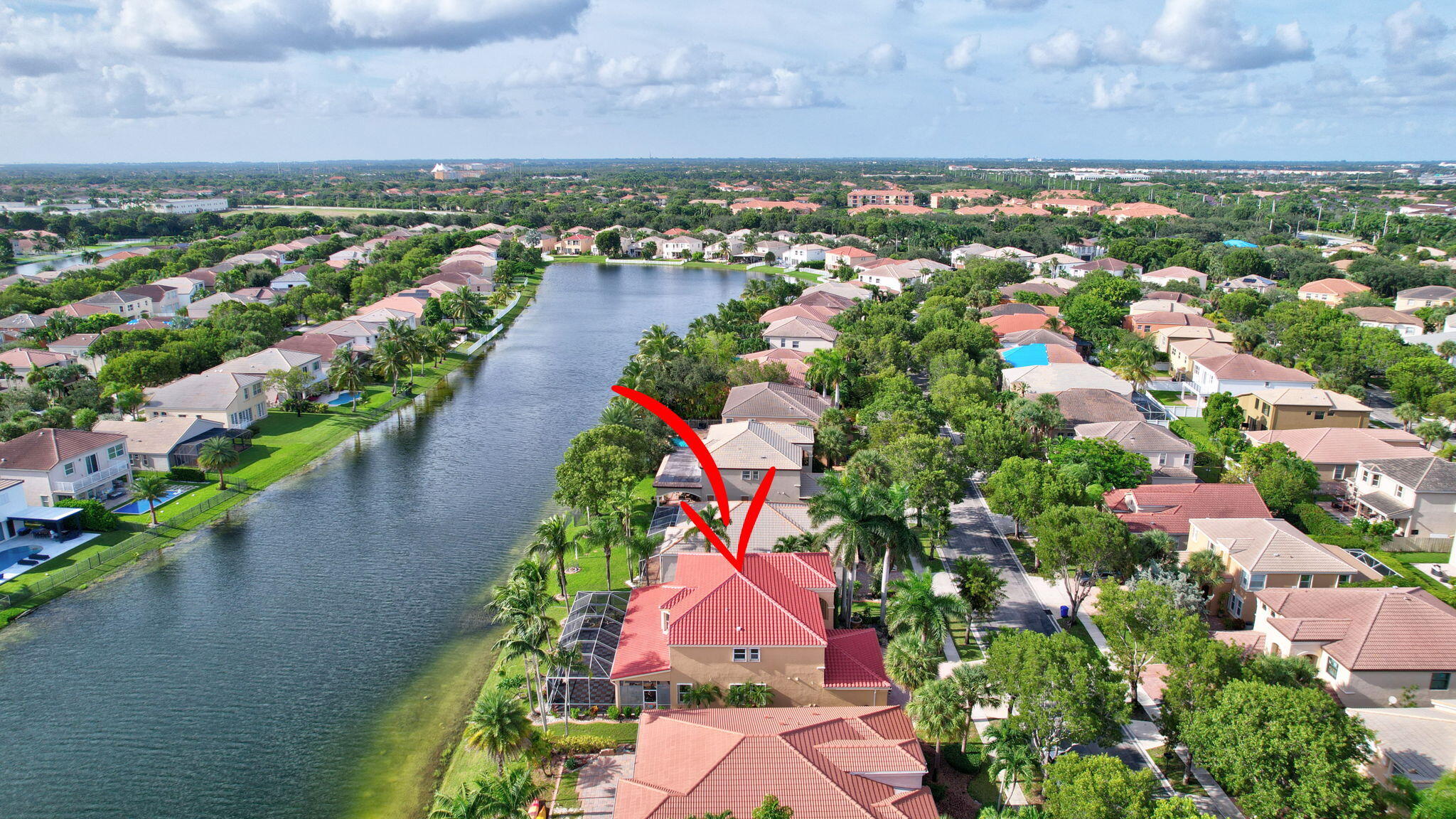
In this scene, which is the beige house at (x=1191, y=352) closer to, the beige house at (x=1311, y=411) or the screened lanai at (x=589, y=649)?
the beige house at (x=1311, y=411)

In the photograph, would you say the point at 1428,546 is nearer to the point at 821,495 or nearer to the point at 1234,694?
the point at 1234,694

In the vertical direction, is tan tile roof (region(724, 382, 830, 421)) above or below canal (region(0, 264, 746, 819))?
above

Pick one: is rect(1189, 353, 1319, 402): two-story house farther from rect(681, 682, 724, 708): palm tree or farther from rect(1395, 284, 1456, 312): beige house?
rect(681, 682, 724, 708): palm tree

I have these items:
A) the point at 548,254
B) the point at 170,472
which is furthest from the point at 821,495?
the point at 548,254

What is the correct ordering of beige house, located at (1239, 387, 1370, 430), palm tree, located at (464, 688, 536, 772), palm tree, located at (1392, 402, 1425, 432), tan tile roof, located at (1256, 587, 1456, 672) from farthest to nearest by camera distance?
palm tree, located at (1392, 402, 1425, 432), beige house, located at (1239, 387, 1370, 430), tan tile roof, located at (1256, 587, 1456, 672), palm tree, located at (464, 688, 536, 772)

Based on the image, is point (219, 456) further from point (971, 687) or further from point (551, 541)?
point (971, 687)

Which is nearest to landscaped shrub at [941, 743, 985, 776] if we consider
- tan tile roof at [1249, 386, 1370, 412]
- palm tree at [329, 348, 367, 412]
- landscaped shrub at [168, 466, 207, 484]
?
tan tile roof at [1249, 386, 1370, 412]
